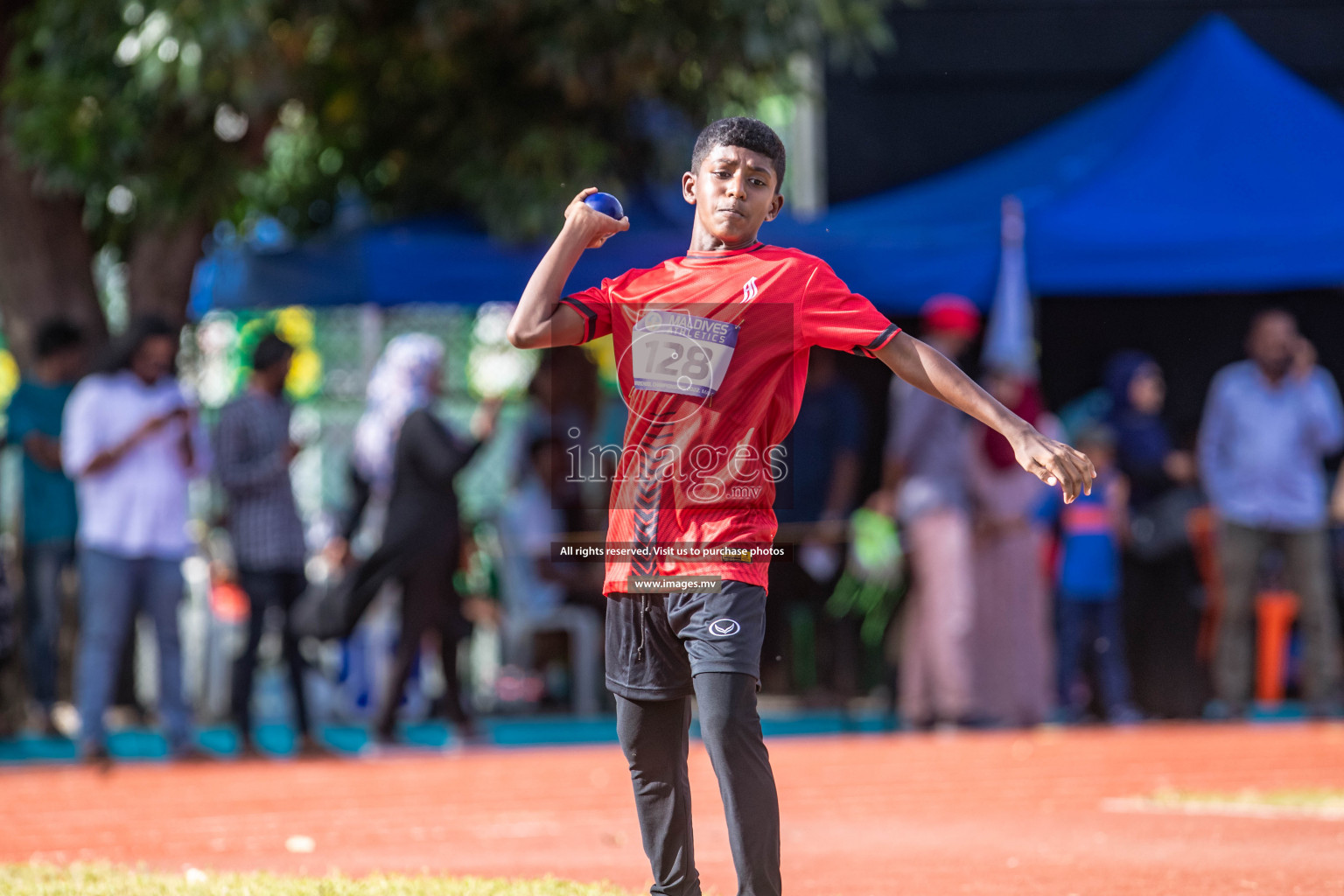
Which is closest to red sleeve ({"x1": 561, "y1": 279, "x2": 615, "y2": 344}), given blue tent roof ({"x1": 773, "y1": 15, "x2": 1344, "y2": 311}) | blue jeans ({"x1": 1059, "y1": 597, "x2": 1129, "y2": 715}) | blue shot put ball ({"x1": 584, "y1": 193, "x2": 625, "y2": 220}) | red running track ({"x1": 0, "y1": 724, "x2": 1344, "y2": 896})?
blue shot put ball ({"x1": 584, "y1": 193, "x2": 625, "y2": 220})

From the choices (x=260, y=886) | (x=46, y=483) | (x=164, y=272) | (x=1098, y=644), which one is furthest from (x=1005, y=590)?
(x=260, y=886)

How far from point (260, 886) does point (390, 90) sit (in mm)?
7162

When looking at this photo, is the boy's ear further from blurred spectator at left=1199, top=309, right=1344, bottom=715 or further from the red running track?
blurred spectator at left=1199, top=309, right=1344, bottom=715

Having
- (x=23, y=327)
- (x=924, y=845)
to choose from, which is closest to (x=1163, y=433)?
(x=924, y=845)

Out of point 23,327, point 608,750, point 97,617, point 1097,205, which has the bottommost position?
point 608,750

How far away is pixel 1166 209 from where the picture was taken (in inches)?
441

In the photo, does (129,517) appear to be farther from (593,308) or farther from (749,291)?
(749,291)

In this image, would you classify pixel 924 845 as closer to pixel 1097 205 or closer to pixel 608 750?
pixel 608 750

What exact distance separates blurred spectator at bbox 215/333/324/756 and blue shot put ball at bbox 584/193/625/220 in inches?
240

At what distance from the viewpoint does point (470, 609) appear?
1222 cm

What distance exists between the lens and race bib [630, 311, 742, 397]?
12.6ft

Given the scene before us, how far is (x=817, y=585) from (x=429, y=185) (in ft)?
11.3

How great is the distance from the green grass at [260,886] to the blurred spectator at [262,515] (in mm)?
4471

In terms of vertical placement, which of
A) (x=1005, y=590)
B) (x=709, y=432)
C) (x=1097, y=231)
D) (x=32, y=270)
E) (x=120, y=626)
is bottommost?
(x=120, y=626)
